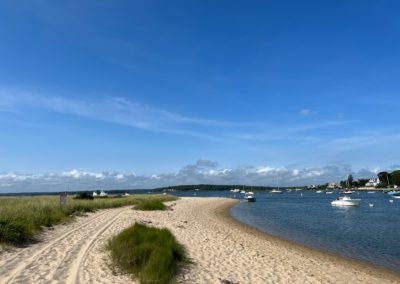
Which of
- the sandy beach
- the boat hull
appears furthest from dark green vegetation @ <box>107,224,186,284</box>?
the boat hull

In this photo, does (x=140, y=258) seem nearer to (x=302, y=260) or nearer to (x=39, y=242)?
(x=39, y=242)

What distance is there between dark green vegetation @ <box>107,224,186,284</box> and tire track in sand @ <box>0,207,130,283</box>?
1.32m

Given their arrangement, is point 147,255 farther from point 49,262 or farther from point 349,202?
point 349,202

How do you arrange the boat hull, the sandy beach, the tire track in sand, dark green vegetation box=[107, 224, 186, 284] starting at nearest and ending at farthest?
1. dark green vegetation box=[107, 224, 186, 284]
2. the tire track in sand
3. the sandy beach
4. the boat hull

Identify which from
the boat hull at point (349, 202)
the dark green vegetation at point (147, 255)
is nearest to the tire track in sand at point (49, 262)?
the dark green vegetation at point (147, 255)

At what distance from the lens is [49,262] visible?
1296 cm

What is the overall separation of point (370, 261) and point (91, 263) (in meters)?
13.9

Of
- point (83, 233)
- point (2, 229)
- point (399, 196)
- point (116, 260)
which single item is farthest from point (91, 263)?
point (399, 196)

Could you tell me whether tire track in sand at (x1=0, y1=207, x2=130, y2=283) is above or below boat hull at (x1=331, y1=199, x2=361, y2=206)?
below

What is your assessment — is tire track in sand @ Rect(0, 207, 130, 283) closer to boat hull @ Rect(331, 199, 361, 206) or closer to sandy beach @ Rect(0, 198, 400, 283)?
sandy beach @ Rect(0, 198, 400, 283)

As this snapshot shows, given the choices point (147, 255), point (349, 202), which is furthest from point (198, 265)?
point (349, 202)

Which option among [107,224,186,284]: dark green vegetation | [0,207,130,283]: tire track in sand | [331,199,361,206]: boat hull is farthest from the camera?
[331,199,361,206]: boat hull

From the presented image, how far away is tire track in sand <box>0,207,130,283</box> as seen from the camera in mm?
10893

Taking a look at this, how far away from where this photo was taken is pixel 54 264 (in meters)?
12.7
